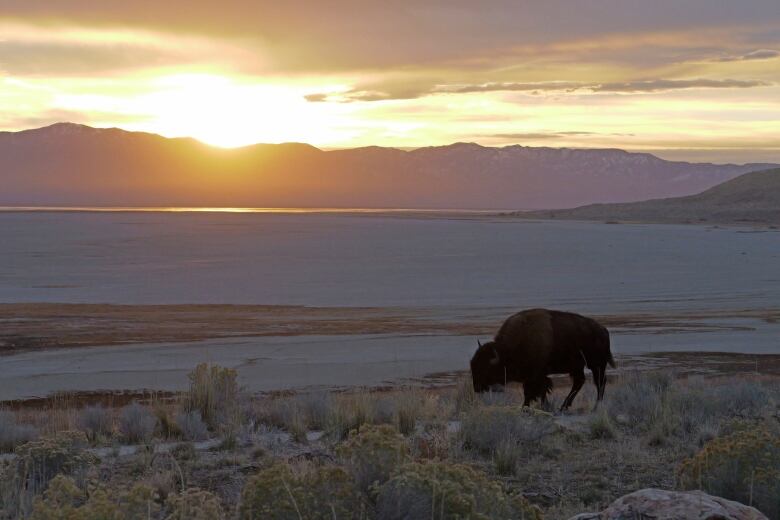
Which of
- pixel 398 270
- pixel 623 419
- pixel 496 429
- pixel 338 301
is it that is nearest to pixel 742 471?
pixel 496 429

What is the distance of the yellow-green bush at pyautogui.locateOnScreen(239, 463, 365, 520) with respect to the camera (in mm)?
4422

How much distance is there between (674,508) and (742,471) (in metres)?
1.51

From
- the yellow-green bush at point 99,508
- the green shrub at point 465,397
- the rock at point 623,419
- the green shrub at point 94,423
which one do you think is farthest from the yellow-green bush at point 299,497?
the rock at point 623,419

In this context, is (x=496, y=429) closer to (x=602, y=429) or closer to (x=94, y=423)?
(x=602, y=429)

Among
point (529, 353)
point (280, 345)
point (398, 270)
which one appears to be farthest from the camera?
point (398, 270)

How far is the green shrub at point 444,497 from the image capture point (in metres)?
4.45

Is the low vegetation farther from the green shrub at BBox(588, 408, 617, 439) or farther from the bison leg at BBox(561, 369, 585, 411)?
the bison leg at BBox(561, 369, 585, 411)

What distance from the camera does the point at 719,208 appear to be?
10200 cm

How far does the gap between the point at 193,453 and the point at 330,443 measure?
4.13 feet

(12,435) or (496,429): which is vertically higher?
(496,429)

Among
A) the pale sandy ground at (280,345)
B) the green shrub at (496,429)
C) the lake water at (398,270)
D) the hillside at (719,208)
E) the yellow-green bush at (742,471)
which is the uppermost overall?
the hillside at (719,208)

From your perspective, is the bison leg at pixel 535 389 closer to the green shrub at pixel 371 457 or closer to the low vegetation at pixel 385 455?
the low vegetation at pixel 385 455

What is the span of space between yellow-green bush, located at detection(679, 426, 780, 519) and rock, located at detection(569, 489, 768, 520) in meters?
1.07

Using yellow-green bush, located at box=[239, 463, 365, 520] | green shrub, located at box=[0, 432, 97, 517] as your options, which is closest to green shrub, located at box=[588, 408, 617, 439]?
green shrub, located at box=[0, 432, 97, 517]
